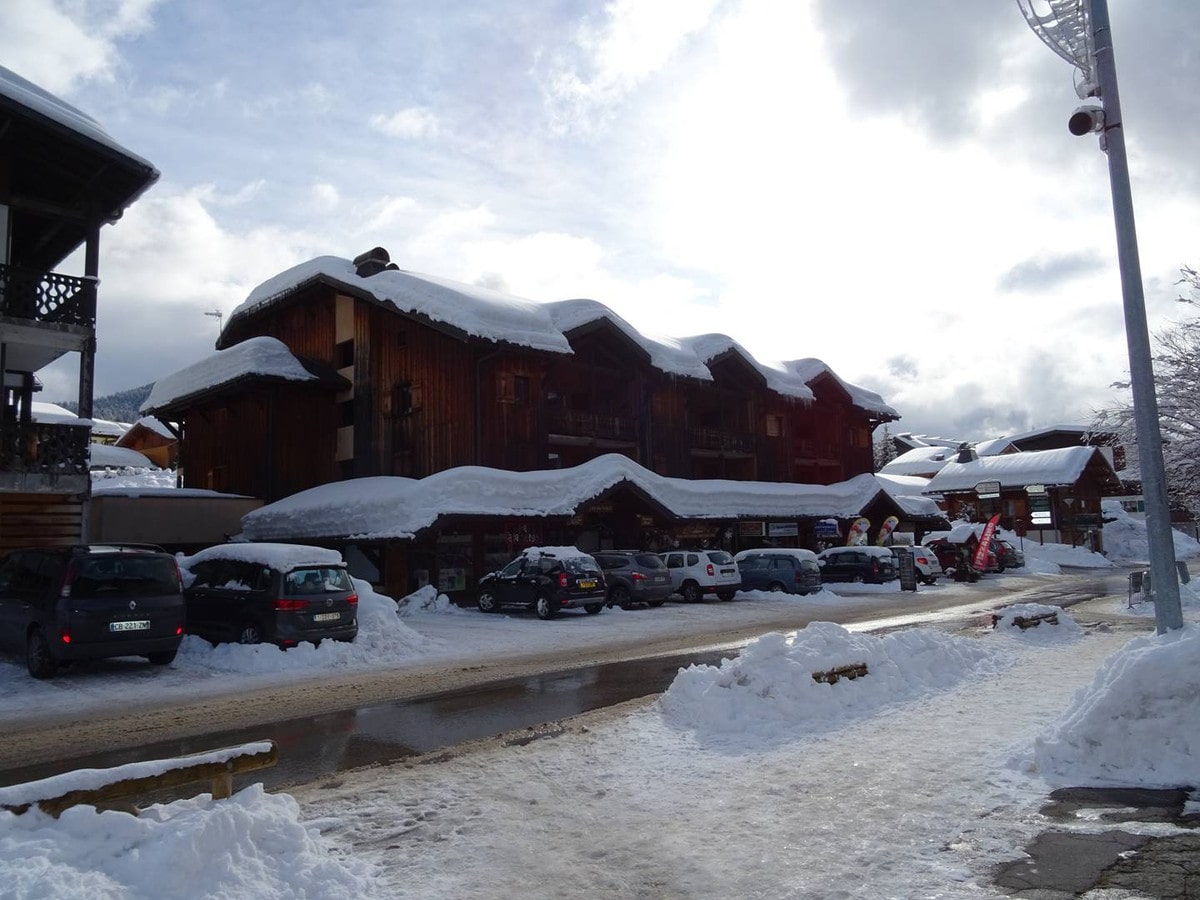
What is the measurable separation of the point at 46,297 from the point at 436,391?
505 inches

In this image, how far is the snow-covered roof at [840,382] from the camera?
4603cm

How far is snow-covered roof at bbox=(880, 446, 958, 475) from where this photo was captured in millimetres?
83562

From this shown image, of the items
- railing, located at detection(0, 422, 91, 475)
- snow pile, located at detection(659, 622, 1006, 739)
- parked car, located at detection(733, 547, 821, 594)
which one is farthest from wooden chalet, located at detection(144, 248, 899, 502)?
snow pile, located at detection(659, 622, 1006, 739)

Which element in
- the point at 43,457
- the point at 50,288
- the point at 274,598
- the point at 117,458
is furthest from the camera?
the point at 117,458

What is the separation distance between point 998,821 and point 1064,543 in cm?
6055

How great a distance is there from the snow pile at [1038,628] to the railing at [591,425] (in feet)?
60.7

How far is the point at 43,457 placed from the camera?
57.3 ft

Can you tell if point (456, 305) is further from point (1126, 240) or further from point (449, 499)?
point (1126, 240)

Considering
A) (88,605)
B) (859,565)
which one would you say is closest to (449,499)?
(88,605)

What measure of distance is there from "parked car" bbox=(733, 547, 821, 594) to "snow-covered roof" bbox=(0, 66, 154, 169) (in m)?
21.2

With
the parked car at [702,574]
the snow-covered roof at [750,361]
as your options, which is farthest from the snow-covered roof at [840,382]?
the parked car at [702,574]

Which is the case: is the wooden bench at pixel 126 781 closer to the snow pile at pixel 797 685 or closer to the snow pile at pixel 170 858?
the snow pile at pixel 170 858

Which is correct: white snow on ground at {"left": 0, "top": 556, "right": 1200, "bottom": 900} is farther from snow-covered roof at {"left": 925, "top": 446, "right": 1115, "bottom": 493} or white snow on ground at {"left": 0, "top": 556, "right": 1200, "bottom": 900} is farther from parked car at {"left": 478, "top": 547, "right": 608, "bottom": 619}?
snow-covered roof at {"left": 925, "top": 446, "right": 1115, "bottom": 493}

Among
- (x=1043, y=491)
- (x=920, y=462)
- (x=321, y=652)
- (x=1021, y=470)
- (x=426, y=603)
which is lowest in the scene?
(x=321, y=652)
